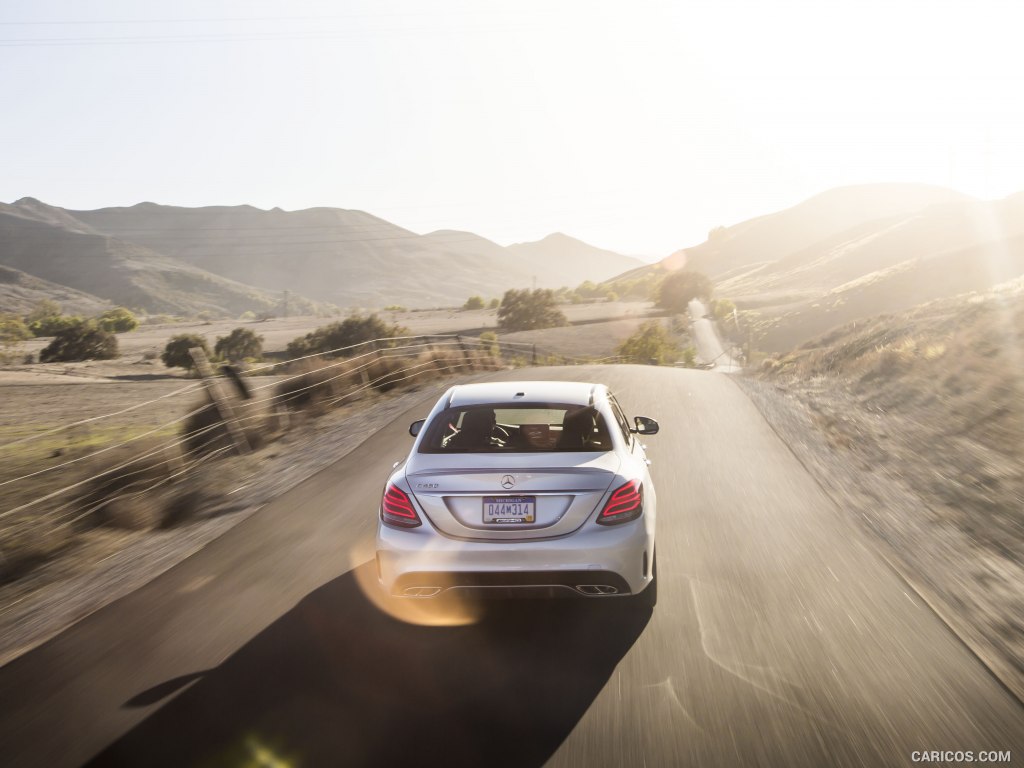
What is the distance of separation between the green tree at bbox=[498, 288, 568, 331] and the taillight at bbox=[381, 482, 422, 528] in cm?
7653

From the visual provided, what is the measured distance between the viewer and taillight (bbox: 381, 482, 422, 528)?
15.4 ft

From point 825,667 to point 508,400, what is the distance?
8.32 ft

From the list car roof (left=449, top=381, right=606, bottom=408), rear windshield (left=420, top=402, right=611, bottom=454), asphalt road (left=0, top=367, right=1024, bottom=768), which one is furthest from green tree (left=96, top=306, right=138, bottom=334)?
rear windshield (left=420, top=402, right=611, bottom=454)

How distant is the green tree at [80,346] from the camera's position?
45.8 m

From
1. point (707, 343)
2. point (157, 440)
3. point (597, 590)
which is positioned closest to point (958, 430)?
point (597, 590)

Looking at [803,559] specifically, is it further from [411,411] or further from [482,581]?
[411,411]

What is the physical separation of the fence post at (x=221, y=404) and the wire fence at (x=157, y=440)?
4cm

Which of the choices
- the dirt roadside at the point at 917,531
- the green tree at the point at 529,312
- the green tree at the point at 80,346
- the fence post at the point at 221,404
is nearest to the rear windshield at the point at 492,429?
the dirt roadside at the point at 917,531

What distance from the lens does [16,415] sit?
17812 millimetres

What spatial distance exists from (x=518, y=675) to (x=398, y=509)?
121 centimetres

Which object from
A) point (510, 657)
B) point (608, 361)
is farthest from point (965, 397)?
point (608, 361)

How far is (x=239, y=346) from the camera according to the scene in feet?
163

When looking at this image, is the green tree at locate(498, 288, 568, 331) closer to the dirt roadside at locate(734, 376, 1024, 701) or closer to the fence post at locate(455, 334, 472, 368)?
the fence post at locate(455, 334, 472, 368)

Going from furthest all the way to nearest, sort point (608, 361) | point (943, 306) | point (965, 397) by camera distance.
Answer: point (608, 361)
point (943, 306)
point (965, 397)
